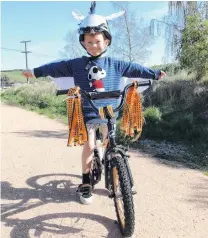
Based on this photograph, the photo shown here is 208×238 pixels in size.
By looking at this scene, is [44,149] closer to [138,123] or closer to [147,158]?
[147,158]

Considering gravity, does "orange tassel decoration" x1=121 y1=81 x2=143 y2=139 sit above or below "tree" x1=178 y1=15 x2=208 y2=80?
below

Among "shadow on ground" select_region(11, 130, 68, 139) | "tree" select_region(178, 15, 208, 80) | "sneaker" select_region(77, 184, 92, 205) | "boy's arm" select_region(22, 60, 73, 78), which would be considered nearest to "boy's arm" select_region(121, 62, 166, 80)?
"boy's arm" select_region(22, 60, 73, 78)

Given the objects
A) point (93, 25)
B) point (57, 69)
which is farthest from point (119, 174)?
point (93, 25)

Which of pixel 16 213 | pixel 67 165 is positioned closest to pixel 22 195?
pixel 16 213

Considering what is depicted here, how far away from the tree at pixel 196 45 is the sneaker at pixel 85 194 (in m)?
6.22

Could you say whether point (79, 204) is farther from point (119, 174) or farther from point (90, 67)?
point (90, 67)

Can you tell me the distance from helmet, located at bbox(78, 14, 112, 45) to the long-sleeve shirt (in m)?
0.28

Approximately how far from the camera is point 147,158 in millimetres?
5398

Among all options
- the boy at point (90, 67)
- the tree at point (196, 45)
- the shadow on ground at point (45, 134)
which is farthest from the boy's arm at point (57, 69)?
the tree at point (196, 45)

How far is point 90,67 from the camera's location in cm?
335

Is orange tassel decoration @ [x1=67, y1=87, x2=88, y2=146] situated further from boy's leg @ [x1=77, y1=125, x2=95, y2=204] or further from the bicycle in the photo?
boy's leg @ [x1=77, y1=125, x2=95, y2=204]

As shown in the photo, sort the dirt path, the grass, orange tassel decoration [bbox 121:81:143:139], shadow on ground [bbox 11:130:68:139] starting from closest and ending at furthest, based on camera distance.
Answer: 1. the dirt path
2. orange tassel decoration [bbox 121:81:143:139]
3. the grass
4. shadow on ground [bbox 11:130:68:139]

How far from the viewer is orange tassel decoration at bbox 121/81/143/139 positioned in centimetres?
321

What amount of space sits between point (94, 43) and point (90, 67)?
0.23 meters
